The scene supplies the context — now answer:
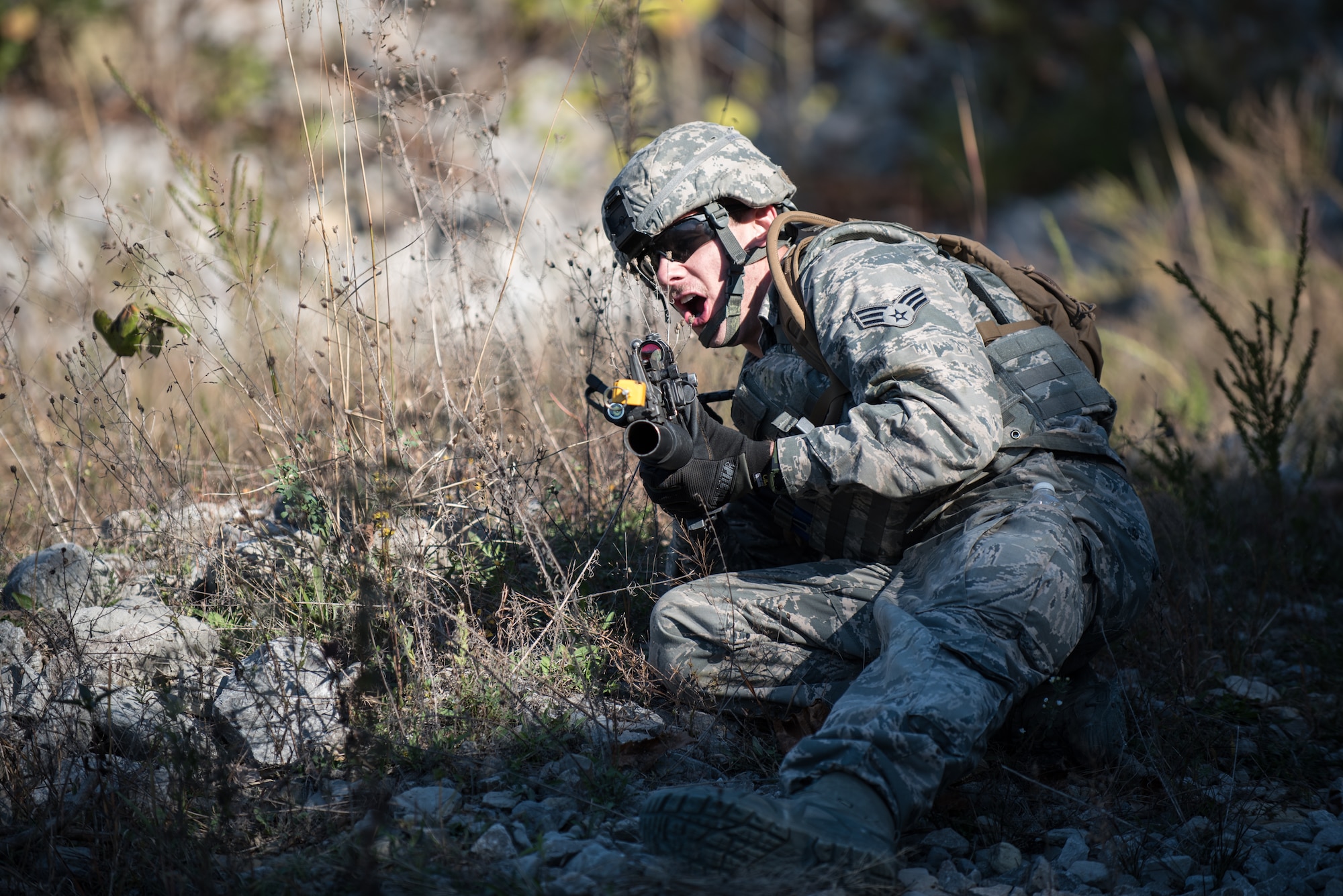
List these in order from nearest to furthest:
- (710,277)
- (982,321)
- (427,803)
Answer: (427,803) → (982,321) → (710,277)

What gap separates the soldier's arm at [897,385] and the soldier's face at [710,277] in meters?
0.44

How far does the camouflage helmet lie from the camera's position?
9.33 feet

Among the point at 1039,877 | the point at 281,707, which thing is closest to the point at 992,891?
the point at 1039,877

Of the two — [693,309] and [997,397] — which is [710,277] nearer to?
[693,309]

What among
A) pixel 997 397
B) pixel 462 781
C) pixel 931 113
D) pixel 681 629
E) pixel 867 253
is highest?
pixel 931 113

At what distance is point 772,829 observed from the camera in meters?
1.67

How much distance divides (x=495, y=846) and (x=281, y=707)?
2.32 ft

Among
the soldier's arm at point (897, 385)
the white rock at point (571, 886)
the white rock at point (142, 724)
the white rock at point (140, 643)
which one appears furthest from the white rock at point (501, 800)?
the soldier's arm at point (897, 385)

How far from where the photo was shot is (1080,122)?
1174 cm

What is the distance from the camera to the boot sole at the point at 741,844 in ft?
5.49

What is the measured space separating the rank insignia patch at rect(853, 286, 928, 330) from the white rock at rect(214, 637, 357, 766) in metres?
1.55

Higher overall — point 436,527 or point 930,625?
point 436,527

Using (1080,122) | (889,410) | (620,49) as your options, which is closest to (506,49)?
(1080,122)

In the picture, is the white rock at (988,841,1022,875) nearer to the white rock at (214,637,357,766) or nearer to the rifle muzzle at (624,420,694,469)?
the rifle muzzle at (624,420,694,469)
